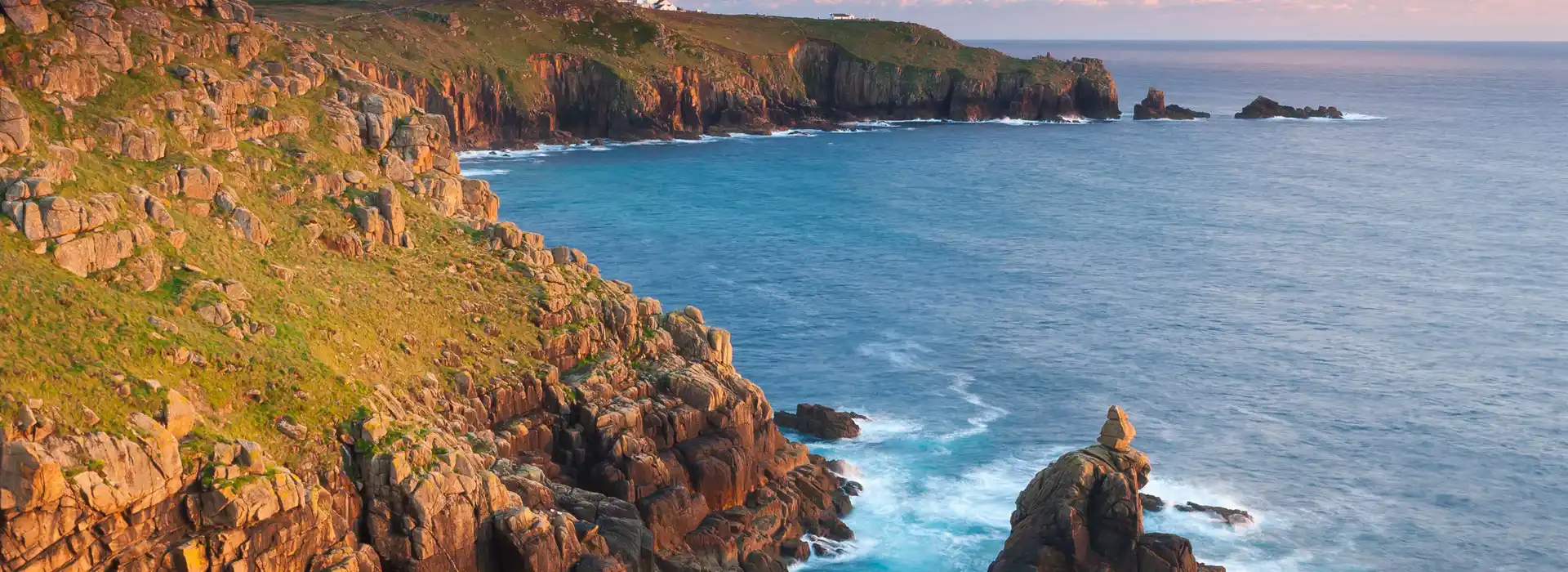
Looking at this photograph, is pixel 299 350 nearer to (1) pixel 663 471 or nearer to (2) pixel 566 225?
(1) pixel 663 471

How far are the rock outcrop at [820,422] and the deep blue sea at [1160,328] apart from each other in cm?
123

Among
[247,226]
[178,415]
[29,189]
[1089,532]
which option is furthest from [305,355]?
[1089,532]

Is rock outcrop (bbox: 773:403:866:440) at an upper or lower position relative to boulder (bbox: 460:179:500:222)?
lower

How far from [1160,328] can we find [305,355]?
6293cm

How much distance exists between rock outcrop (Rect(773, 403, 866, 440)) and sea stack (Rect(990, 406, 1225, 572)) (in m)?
18.6

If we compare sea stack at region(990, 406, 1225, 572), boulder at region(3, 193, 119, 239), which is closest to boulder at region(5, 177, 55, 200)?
boulder at region(3, 193, 119, 239)

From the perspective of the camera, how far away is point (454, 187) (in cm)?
5659

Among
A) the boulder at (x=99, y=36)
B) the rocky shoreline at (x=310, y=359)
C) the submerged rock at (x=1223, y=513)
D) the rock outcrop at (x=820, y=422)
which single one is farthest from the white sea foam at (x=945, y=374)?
the boulder at (x=99, y=36)

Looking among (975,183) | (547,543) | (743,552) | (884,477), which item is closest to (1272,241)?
(975,183)

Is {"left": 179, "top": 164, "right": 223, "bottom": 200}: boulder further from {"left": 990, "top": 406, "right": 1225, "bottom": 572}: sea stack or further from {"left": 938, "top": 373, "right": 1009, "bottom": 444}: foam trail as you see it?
{"left": 938, "top": 373, "right": 1009, "bottom": 444}: foam trail

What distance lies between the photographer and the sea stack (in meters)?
47.3

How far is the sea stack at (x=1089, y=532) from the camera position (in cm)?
4731

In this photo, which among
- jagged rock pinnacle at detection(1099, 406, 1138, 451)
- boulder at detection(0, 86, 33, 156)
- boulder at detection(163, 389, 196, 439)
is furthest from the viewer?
jagged rock pinnacle at detection(1099, 406, 1138, 451)

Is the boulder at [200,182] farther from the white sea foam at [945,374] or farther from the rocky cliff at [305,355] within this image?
the white sea foam at [945,374]
